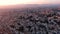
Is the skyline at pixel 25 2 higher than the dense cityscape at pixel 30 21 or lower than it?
higher

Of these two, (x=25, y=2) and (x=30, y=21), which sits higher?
(x=25, y=2)

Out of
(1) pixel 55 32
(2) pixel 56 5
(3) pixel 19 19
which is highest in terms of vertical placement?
(2) pixel 56 5

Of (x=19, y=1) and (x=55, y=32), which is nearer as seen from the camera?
(x=55, y=32)

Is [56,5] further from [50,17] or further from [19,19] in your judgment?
[19,19]

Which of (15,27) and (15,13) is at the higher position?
(15,13)

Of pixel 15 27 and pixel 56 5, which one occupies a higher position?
pixel 56 5

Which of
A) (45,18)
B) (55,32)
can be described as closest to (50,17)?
(45,18)

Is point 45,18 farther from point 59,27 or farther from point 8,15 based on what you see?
point 8,15

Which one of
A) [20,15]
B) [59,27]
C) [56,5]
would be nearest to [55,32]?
[59,27]

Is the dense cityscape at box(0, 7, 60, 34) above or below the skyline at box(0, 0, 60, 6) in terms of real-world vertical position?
below
